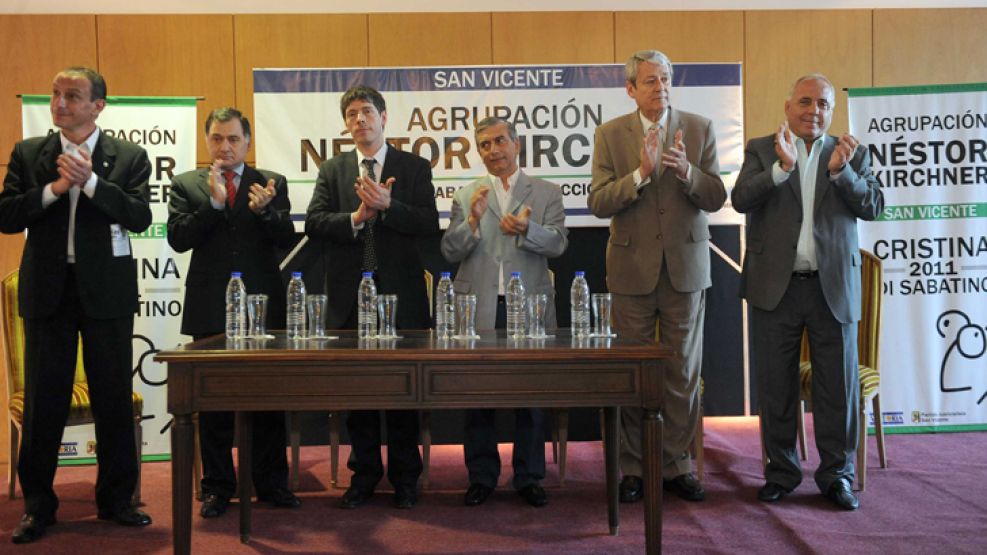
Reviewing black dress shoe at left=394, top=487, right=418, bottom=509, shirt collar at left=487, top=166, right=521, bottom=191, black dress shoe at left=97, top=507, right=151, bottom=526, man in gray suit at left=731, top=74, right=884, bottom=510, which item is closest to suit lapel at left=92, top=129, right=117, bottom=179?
black dress shoe at left=97, top=507, right=151, bottom=526

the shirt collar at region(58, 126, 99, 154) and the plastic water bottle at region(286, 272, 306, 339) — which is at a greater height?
the shirt collar at region(58, 126, 99, 154)

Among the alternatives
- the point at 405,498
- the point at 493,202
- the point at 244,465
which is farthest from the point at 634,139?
the point at 244,465

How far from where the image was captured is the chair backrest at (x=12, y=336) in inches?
164

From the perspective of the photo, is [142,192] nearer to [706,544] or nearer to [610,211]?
[610,211]

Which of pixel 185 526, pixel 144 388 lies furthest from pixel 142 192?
pixel 144 388

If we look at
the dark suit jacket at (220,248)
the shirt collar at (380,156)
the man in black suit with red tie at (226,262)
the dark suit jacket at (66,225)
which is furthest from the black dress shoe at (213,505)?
the shirt collar at (380,156)

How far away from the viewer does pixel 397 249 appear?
3.94m

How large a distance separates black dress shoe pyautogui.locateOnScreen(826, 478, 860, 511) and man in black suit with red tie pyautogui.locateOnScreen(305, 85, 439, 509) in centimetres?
177

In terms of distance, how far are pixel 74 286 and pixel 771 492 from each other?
3010 millimetres

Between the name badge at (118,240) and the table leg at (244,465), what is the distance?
0.84m

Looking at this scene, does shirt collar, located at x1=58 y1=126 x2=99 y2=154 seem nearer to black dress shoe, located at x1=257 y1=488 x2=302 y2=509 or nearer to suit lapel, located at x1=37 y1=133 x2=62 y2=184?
suit lapel, located at x1=37 y1=133 x2=62 y2=184

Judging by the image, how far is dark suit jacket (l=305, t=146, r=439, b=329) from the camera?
12.7 feet

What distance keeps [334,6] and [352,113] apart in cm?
193

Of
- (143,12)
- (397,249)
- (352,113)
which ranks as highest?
(143,12)
